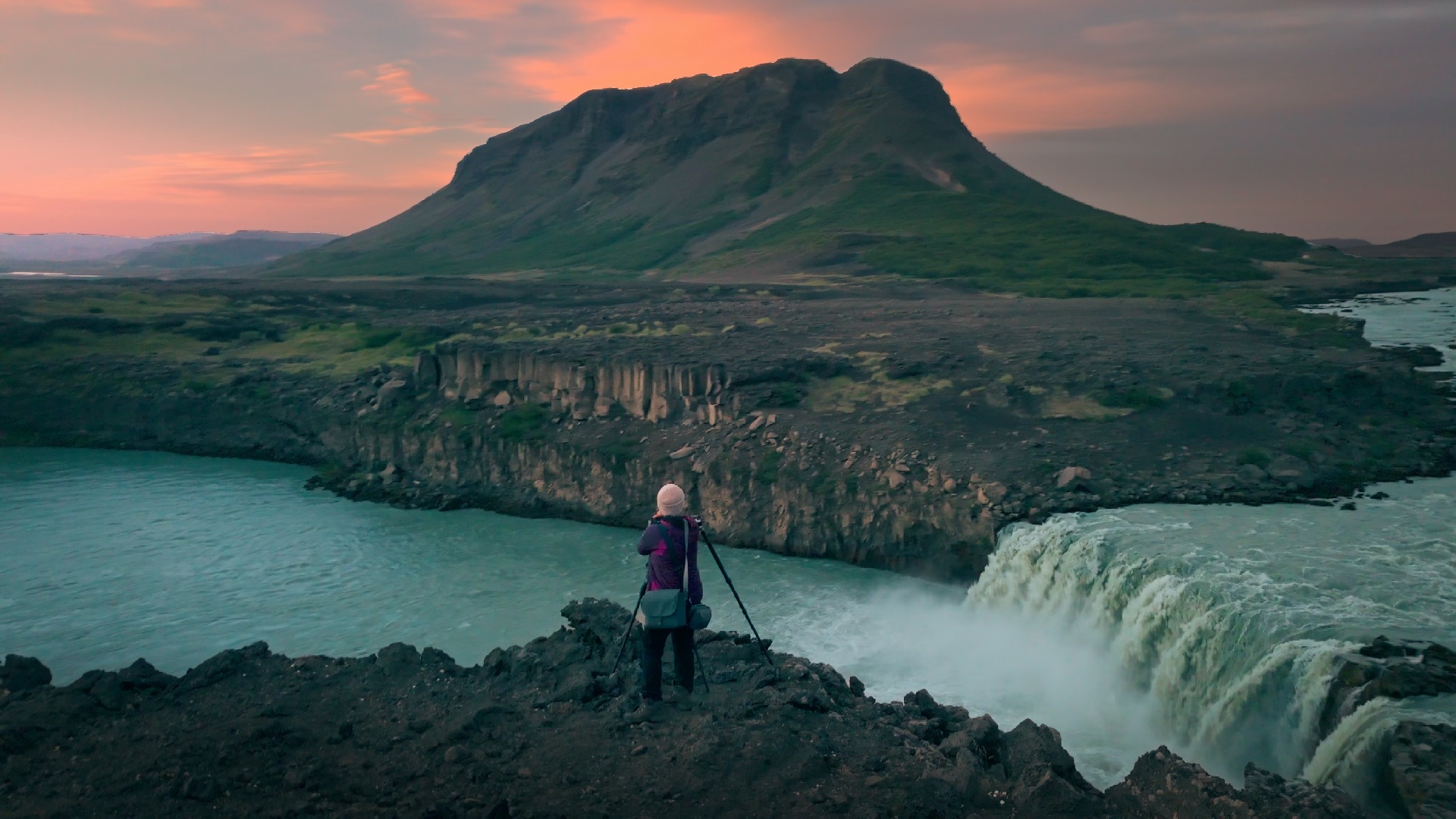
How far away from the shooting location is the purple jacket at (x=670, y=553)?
39.6 ft

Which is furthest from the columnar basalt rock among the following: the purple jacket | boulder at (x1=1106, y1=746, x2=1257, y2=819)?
boulder at (x1=1106, y1=746, x2=1257, y2=819)

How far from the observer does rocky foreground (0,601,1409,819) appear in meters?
10.6

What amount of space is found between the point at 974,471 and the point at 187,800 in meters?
21.0

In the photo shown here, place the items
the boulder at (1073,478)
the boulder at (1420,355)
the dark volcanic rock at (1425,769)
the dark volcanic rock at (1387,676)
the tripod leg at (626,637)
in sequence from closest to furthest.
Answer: the dark volcanic rock at (1425,769) → the tripod leg at (626,637) → the dark volcanic rock at (1387,676) → the boulder at (1073,478) → the boulder at (1420,355)

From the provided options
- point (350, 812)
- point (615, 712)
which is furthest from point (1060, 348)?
point (350, 812)

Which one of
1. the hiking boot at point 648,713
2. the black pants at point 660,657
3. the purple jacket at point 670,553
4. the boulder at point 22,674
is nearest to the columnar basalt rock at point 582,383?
the black pants at point 660,657

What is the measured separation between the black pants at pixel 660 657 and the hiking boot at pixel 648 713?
100 millimetres

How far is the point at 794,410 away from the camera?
3288 cm

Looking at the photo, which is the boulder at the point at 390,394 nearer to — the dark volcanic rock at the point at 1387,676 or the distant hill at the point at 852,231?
the dark volcanic rock at the point at 1387,676

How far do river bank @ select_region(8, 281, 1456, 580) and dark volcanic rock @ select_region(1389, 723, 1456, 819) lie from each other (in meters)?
12.4

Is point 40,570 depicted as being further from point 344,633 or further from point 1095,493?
point 1095,493

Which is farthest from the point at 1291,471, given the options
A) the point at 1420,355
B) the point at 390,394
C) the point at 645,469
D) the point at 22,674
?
the point at 390,394

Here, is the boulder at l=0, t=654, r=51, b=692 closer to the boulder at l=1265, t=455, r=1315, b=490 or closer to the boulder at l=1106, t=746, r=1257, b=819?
the boulder at l=1106, t=746, r=1257, b=819

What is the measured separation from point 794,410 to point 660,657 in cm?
2079
